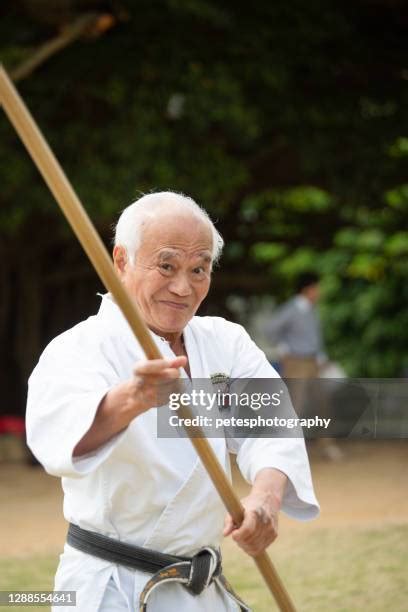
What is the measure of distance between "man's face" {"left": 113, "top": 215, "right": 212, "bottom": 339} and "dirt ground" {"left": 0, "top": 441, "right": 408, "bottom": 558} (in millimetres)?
4549

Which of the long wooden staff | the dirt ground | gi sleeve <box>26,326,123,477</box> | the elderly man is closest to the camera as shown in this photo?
the long wooden staff

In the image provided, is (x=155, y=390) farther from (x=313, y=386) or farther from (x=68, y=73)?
(x=68, y=73)

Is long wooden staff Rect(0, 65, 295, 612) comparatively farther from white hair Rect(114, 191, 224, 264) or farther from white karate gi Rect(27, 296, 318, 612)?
white hair Rect(114, 191, 224, 264)

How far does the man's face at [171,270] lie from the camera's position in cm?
249

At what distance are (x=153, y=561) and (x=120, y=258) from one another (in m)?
0.75

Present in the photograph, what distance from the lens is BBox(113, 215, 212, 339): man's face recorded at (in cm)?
249

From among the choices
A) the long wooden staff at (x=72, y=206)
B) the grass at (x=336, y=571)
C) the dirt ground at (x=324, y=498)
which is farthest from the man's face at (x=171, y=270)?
the dirt ground at (x=324, y=498)

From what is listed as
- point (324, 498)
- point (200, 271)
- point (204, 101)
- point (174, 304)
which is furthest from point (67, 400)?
point (204, 101)

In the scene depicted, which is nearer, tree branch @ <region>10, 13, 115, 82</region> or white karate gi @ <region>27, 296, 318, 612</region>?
white karate gi @ <region>27, 296, 318, 612</region>

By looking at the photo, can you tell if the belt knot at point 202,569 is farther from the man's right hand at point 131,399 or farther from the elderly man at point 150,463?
the man's right hand at point 131,399

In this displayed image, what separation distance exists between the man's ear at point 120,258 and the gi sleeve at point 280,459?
0.38m

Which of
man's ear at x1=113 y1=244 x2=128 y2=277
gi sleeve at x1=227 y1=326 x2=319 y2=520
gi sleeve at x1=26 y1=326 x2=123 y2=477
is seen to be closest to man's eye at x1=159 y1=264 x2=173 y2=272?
man's ear at x1=113 y1=244 x2=128 y2=277

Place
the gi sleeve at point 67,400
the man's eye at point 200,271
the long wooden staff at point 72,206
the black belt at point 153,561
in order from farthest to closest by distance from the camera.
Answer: the man's eye at point 200,271, the black belt at point 153,561, the gi sleeve at point 67,400, the long wooden staff at point 72,206

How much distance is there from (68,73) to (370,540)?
499 cm
